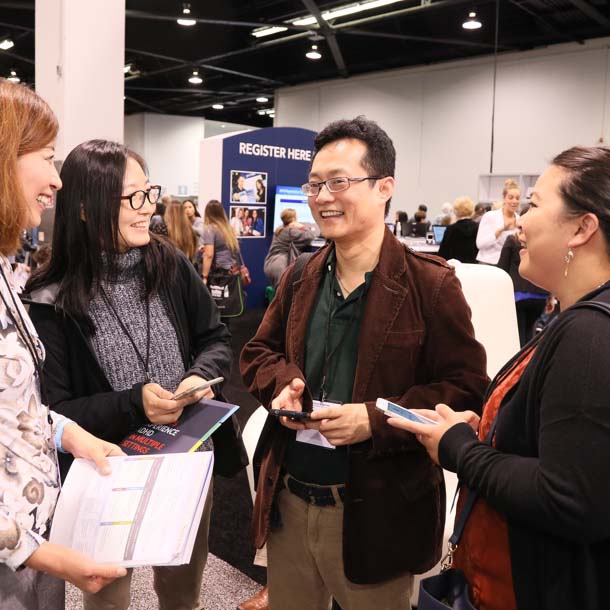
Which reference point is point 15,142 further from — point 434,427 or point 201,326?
point 434,427

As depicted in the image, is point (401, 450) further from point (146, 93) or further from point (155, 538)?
point (146, 93)

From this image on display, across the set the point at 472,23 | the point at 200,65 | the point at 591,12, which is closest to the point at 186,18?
the point at 200,65

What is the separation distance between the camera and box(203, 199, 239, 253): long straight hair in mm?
6840

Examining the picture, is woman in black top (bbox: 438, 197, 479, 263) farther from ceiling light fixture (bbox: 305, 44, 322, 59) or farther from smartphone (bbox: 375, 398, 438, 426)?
ceiling light fixture (bbox: 305, 44, 322, 59)

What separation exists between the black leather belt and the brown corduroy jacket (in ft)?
0.18

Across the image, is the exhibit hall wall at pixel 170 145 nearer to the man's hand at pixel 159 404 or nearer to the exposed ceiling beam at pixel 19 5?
the exposed ceiling beam at pixel 19 5

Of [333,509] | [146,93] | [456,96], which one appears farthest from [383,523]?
[146,93]

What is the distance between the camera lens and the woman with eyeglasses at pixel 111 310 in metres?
1.62

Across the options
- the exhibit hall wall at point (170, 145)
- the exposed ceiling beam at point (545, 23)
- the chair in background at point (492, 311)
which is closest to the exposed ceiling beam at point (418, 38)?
the exposed ceiling beam at point (545, 23)

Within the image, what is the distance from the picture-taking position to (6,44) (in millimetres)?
12297

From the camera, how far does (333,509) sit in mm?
1564

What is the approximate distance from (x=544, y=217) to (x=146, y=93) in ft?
58.6

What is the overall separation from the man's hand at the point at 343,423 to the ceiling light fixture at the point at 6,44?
13202 millimetres

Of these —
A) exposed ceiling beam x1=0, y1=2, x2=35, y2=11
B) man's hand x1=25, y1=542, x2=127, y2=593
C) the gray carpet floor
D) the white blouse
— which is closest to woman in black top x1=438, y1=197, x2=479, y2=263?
the white blouse
